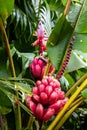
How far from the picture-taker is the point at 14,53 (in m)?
→ 1.13

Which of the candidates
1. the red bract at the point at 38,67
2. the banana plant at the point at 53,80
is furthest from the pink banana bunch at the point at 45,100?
the red bract at the point at 38,67

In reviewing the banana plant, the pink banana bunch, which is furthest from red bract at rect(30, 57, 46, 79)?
the pink banana bunch

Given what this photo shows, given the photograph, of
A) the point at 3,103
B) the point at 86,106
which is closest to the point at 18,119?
the point at 3,103

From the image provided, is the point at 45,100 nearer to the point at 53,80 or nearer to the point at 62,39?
the point at 53,80

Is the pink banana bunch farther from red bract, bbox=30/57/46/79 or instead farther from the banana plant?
red bract, bbox=30/57/46/79

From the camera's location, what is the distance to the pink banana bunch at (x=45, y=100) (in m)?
0.74

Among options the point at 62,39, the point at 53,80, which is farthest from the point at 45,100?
the point at 62,39

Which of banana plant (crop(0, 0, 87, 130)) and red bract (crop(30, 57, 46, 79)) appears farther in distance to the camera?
red bract (crop(30, 57, 46, 79))

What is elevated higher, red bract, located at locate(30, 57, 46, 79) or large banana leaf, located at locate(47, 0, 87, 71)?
large banana leaf, located at locate(47, 0, 87, 71)

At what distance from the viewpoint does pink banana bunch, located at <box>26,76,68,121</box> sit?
2.43ft

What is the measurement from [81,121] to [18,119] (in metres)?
0.99

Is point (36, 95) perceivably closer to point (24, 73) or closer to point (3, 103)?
point (3, 103)

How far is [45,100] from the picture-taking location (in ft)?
2.44

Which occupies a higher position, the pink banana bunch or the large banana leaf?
the large banana leaf
